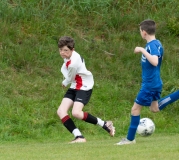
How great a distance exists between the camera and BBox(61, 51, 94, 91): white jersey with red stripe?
32.6ft

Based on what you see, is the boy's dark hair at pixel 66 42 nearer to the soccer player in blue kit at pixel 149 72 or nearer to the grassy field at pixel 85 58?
the soccer player in blue kit at pixel 149 72

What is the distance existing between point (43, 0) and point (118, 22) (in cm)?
211

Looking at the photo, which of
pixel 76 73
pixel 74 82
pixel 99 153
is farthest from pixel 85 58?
pixel 99 153

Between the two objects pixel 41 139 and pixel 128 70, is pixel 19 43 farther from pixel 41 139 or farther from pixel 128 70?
A: pixel 41 139

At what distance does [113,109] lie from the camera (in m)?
13.6

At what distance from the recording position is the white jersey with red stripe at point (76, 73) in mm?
9938

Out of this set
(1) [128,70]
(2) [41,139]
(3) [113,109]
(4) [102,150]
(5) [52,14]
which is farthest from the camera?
(5) [52,14]

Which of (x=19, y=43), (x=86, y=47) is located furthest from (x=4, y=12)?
(x=86, y=47)

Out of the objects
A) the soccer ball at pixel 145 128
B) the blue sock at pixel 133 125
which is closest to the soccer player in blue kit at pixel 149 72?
the blue sock at pixel 133 125

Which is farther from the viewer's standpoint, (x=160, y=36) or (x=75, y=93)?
(x=160, y=36)

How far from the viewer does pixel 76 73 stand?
33.0 ft

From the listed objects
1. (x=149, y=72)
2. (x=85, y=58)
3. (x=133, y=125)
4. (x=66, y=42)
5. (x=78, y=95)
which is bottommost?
(x=133, y=125)

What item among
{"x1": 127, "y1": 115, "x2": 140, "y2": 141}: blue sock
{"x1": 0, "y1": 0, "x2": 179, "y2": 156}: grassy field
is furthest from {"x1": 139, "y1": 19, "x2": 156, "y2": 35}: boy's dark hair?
{"x1": 0, "y1": 0, "x2": 179, "y2": 156}: grassy field

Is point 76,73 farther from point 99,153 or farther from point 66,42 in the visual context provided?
point 99,153
